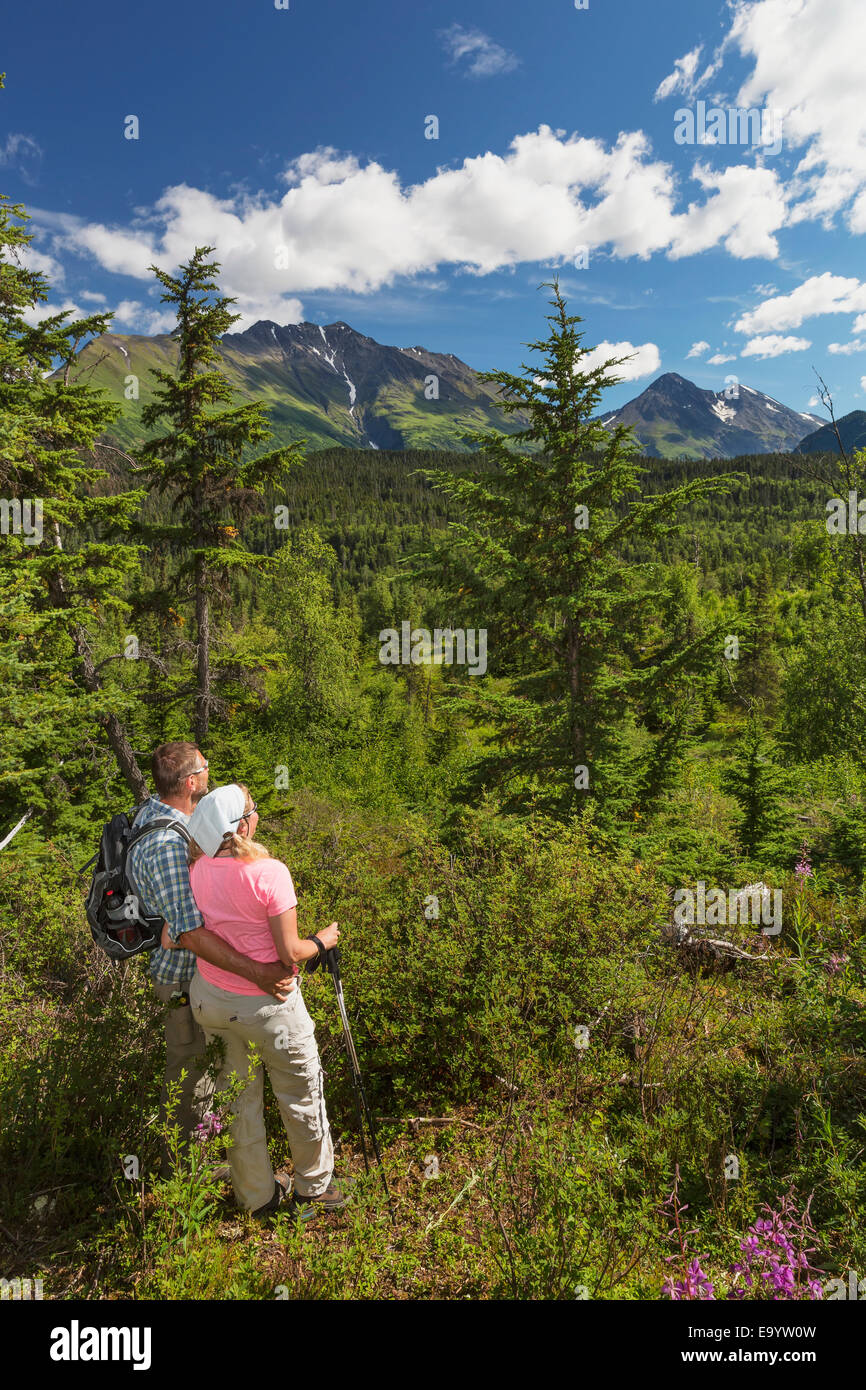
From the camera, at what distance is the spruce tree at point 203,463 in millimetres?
12820

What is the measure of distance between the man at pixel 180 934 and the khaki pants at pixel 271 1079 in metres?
0.15

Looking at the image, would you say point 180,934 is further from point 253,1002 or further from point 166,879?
point 253,1002

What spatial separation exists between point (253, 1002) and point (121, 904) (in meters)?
0.91

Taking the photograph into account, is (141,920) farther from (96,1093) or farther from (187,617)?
(187,617)

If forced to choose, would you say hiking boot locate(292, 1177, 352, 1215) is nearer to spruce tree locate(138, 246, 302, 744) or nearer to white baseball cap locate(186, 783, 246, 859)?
white baseball cap locate(186, 783, 246, 859)

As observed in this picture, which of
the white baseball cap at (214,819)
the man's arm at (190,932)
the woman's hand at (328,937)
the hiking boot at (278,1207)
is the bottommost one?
the hiking boot at (278,1207)

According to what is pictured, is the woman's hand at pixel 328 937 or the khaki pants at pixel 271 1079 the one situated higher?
the woman's hand at pixel 328 937

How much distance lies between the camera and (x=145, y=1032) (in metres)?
3.76

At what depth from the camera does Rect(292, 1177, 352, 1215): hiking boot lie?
10.6 feet
